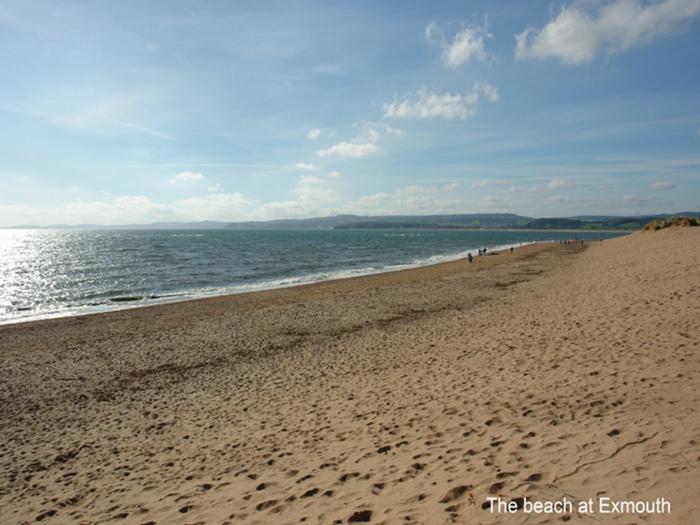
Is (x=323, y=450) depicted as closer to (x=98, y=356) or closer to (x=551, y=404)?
(x=551, y=404)

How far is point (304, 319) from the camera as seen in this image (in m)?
19.8

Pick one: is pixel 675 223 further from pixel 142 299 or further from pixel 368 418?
pixel 142 299

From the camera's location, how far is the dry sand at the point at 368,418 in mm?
5062

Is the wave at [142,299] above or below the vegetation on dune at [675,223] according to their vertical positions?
below

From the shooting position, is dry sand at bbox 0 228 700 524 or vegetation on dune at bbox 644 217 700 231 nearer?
dry sand at bbox 0 228 700 524

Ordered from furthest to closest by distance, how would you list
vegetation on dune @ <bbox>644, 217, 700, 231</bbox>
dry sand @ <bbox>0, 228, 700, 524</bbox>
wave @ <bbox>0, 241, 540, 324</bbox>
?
vegetation on dune @ <bbox>644, 217, 700, 231</bbox>, wave @ <bbox>0, 241, 540, 324</bbox>, dry sand @ <bbox>0, 228, 700, 524</bbox>

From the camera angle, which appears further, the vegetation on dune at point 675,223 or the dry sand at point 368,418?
the vegetation on dune at point 675,223

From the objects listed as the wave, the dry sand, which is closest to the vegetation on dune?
the dry sand

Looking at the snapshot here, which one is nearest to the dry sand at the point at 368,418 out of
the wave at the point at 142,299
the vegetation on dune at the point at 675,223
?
the wave at the point at 142,299

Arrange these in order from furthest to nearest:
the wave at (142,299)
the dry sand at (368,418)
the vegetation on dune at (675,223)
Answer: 1. the vegetation on dune at (675,223)
2. the wave at (142,299)
3. the dry sand at (368,418)

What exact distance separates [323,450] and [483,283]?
25.0m

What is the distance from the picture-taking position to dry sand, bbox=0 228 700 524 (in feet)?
16.6

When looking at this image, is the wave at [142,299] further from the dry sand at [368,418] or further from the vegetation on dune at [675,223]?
the vegetation on dune at [675,223]

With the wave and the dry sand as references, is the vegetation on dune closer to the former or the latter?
the dry sand
